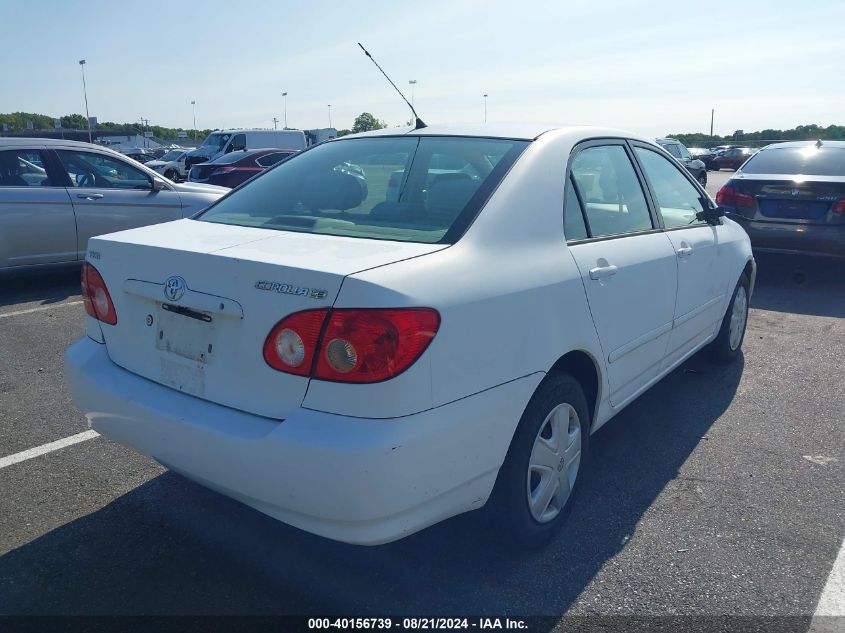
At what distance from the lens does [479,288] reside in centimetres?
250

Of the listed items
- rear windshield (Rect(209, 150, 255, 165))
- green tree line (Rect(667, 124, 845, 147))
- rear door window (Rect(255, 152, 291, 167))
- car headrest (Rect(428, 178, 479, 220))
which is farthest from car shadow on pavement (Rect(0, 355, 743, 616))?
green tree line (Rect(667, 124, 845, 147))

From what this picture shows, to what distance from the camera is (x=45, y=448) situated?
3.86 metres

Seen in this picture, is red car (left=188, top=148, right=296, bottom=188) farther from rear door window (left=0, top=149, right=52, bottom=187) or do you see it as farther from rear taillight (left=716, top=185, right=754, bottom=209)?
rear taillight (left=716, top=185, right=754, bottom=209)

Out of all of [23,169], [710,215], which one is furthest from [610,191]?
[23,169]

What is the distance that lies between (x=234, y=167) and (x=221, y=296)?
1698 centimetres

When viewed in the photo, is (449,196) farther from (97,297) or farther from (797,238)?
(797,238)

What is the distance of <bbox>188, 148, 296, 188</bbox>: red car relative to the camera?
1830 cm

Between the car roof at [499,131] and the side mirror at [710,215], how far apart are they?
3.27ft

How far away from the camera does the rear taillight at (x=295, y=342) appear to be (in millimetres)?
2287

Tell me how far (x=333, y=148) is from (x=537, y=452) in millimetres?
1834

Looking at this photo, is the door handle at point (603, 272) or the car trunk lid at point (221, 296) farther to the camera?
the door handle at point (603, 272)

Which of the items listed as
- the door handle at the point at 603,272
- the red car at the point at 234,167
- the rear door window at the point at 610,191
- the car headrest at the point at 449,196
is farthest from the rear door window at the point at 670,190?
the red car at the point at 234,167

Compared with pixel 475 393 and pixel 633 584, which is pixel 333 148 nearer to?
pixel 475 393

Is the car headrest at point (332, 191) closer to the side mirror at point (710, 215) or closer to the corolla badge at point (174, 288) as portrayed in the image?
the corolla badge at point (174, 288)
